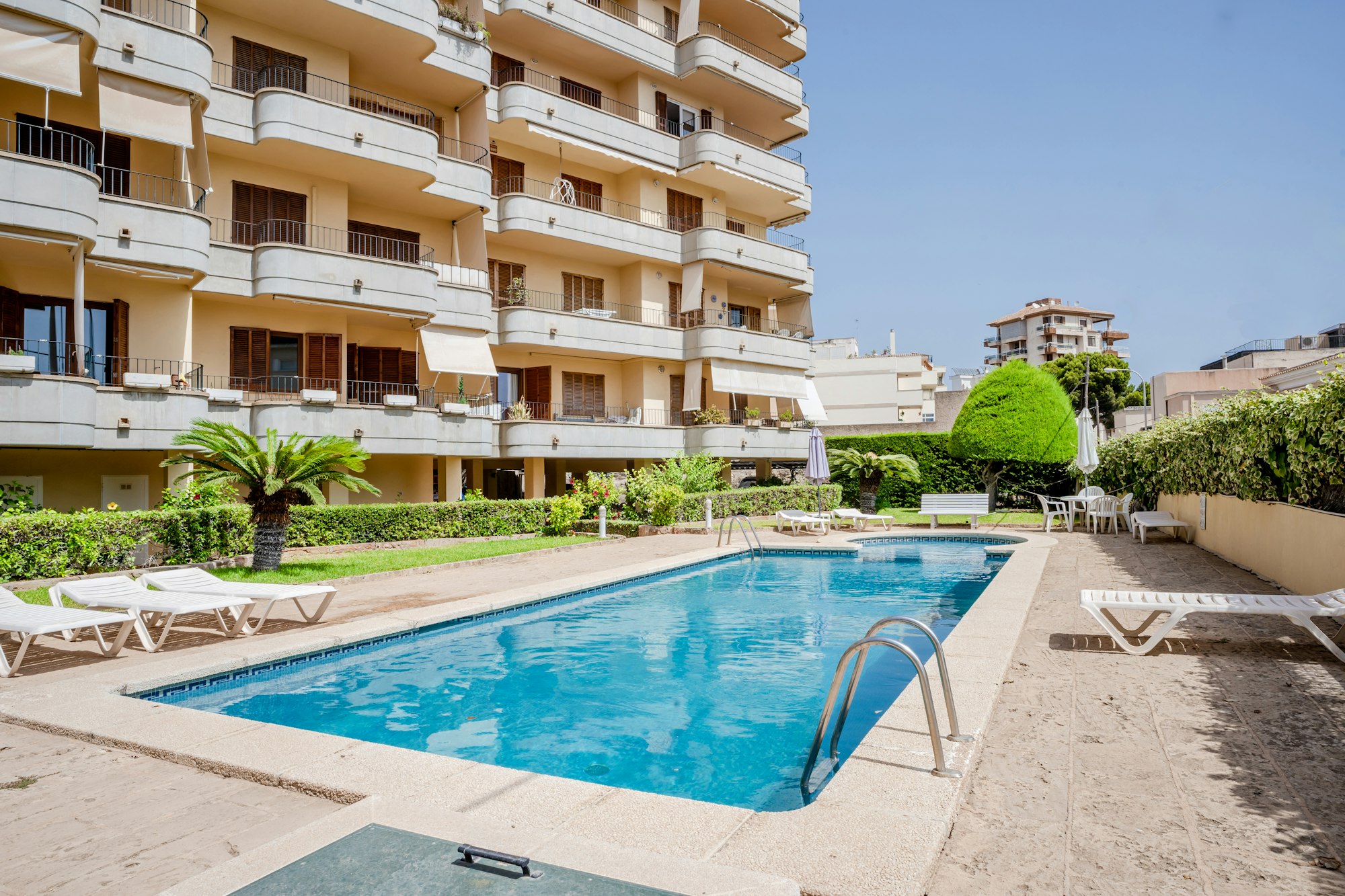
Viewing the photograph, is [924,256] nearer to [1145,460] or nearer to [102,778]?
[1145,460]

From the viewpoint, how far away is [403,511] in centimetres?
1845

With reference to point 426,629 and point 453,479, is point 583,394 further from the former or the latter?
point 426,629

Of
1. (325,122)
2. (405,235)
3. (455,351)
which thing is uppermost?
(325,122)

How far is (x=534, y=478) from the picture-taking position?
81.1 ft

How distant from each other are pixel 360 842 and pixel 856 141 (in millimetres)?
33692

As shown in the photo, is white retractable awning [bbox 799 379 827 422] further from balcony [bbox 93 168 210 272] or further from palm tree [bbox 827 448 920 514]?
balcony [bbox 93 168 210 272]

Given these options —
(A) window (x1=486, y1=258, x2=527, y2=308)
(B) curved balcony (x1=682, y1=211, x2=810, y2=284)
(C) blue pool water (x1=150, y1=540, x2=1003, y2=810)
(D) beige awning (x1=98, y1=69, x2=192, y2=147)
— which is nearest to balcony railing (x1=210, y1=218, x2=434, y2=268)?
(D) beige awning (x1=98, y1=69, x2=192, y2=147)

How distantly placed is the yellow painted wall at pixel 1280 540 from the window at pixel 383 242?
19.6 meters

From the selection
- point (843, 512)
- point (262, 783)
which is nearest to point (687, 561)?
point (843, 512)

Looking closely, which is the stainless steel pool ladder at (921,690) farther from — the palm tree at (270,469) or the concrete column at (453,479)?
the concrete column at (453,479)

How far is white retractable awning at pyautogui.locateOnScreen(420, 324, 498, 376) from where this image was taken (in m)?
21.6

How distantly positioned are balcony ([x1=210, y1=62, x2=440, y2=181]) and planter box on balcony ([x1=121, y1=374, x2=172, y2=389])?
6.15 metres

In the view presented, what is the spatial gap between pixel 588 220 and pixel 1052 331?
92.1 metres

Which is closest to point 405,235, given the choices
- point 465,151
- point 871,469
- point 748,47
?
point 465,151
